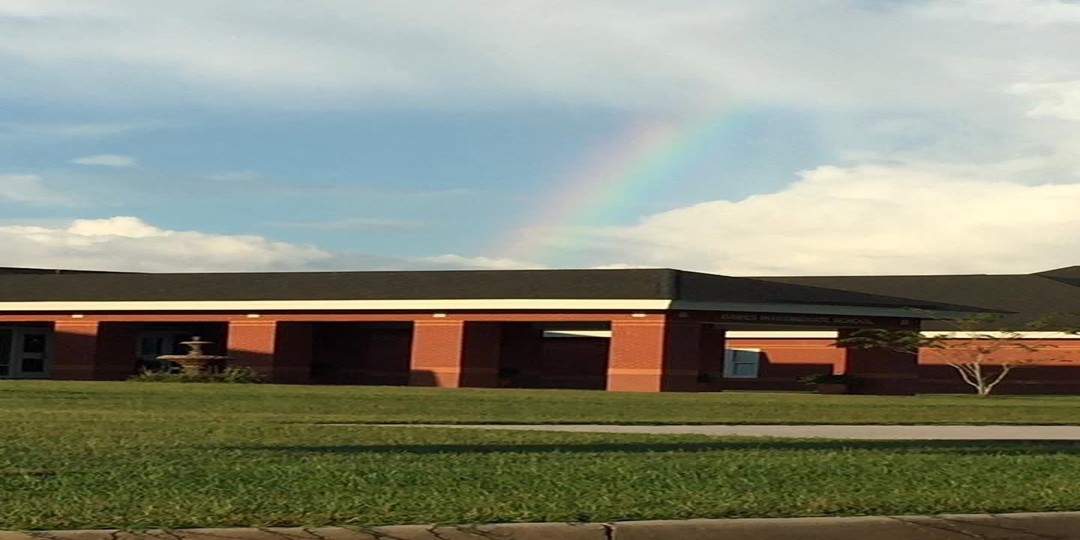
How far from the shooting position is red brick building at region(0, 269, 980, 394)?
43.5 meters

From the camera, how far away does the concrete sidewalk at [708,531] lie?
7922 millimetres

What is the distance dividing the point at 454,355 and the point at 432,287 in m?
3.16

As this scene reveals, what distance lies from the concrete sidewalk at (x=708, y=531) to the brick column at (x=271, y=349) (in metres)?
40.9

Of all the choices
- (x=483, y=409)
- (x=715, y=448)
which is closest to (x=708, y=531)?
(x=715, y=448)

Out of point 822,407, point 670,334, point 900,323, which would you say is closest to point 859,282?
point 900,323

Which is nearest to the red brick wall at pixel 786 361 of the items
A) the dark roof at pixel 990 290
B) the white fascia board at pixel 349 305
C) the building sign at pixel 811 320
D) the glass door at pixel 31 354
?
the dark roof at pixel 990 290

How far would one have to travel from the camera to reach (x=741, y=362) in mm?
59188

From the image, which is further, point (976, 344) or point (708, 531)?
point (976, 344)

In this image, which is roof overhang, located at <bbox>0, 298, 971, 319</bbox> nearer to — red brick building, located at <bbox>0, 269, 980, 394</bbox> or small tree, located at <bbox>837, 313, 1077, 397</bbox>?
red brick building, located at <bbox>0, 269, 980, 394</bbox>

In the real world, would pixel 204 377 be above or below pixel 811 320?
below

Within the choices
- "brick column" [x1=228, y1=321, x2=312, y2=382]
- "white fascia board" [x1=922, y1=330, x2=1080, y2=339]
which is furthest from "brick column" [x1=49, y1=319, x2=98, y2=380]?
"white fascia board" [x1=922, y1=330, x2=1080, y2=339]

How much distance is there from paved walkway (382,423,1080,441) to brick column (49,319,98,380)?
35288 millimetres

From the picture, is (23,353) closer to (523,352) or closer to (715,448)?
(523,352)

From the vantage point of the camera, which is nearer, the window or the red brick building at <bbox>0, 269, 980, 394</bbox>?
the red brick building at <bbox>0, 269, 980, 394</bbox>
